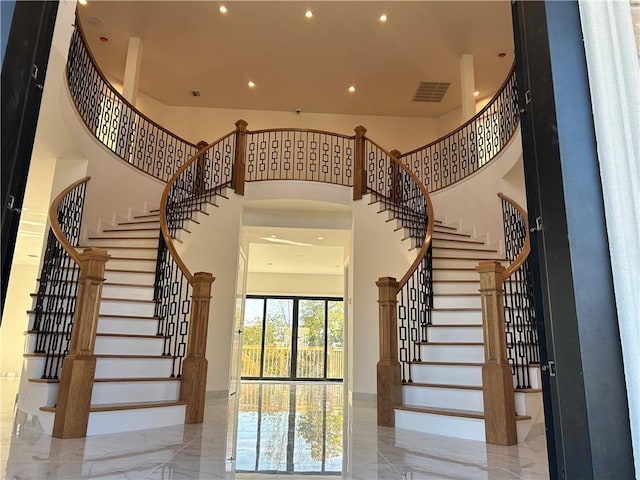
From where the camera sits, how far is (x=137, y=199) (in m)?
7.12

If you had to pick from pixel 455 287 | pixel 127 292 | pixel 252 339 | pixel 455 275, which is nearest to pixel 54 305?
pixel 127 292

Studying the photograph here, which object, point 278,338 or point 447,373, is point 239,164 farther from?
point 278,338

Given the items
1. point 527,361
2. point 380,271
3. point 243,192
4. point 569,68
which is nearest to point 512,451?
point 527,361

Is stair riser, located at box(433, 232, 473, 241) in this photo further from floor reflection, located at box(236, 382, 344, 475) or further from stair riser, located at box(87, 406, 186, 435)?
stair riser, located at box(87, 406, 186, 435)

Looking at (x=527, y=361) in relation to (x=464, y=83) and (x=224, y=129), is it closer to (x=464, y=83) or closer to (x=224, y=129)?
(x=464, y=83)

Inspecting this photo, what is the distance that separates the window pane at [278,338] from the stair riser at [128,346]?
8.44 meters

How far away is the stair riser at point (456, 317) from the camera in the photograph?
15.4 ft

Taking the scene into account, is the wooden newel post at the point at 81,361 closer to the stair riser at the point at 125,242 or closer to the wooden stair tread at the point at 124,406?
the wooden stair tread at the point at 124,406

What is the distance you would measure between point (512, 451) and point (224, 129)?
8.73 meters

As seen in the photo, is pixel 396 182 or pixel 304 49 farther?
pixel 304 49

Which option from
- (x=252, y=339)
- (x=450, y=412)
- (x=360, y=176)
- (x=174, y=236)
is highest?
(x=360, y=176)

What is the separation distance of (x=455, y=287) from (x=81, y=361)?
394 centimetres

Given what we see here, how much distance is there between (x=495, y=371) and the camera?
3.41 m

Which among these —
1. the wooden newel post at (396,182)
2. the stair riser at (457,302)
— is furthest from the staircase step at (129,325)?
the wooden newel post at (396,182)
